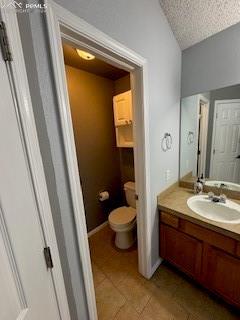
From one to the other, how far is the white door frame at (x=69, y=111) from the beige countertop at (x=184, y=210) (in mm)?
225

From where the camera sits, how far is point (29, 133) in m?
0.60

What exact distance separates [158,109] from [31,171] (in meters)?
1.18

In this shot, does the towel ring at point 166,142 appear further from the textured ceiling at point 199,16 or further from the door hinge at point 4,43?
the door hinge at point 4,43

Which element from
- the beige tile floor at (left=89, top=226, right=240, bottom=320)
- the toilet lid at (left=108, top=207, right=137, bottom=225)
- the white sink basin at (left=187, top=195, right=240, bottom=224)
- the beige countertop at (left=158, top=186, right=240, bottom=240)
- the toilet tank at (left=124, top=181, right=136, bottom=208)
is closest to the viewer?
the beige countertop at (left=158, top=186, right=240, bottom=240)

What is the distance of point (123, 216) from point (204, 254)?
3.32 ft

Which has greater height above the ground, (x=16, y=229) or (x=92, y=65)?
(x=92, y=65)

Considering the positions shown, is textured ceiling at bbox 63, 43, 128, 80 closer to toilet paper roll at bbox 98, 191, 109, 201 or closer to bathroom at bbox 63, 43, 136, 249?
bathroom at bbox 63, 43, 136, 249

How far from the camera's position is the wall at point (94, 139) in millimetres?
2088

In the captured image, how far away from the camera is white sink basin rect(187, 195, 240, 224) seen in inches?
55.3

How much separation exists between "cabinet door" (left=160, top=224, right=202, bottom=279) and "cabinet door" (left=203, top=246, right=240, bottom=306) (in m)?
0.07

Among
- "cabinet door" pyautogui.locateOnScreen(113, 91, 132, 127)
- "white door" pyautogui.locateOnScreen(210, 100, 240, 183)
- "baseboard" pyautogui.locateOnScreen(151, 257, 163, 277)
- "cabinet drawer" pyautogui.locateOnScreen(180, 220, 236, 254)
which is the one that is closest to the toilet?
"baseboard" pyautogui.locateOnScreen(151, 257, 163, 277)

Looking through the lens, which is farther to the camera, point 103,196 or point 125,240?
point 103,196

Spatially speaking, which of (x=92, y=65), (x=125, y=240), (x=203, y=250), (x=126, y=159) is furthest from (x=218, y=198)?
(x=92, y=65)

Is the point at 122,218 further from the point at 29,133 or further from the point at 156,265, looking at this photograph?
the point at 29,133
